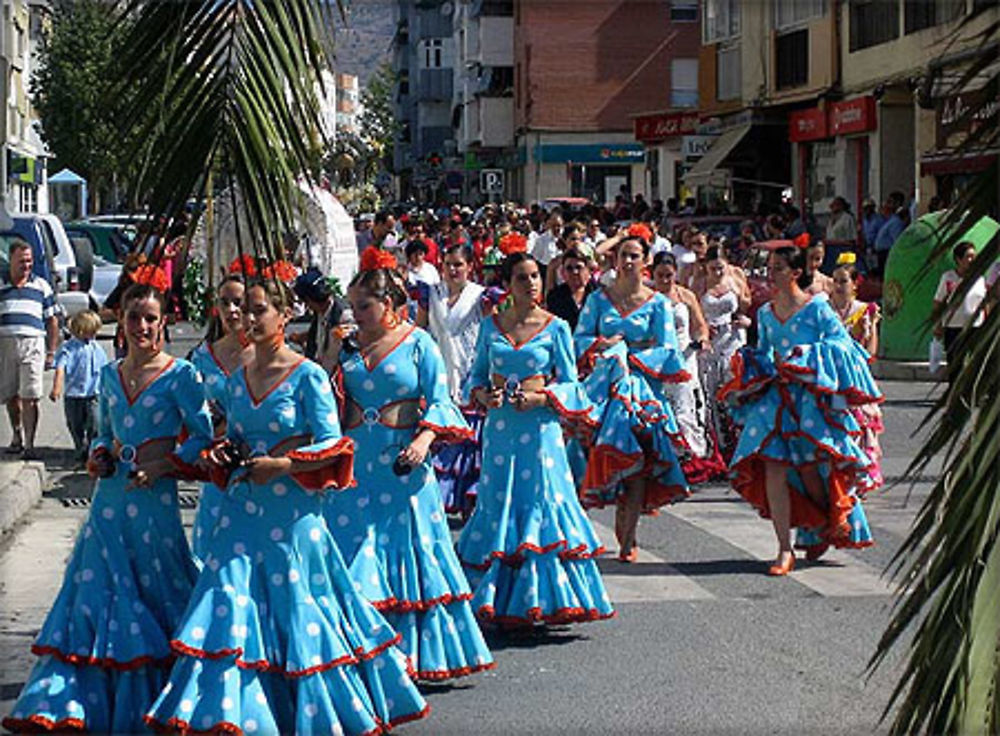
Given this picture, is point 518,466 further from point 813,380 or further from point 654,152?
point 654,152

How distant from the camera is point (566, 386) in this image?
9.21 m

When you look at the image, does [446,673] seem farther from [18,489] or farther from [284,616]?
[18,489]

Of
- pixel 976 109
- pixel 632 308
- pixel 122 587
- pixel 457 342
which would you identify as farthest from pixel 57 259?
pixel 976 109

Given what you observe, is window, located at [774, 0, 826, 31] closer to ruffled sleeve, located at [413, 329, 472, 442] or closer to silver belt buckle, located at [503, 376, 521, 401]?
silver belt buckle, located at [503, 376, 521, 401]

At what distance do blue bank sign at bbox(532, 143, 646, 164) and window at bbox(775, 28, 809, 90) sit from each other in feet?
94.3

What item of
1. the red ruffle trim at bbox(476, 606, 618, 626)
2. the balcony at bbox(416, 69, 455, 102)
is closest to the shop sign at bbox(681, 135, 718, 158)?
the red ruffle trim at bbox(476, 606, 618, 626)

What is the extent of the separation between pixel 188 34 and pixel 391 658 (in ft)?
8.32

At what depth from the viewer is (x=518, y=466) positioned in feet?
29.6

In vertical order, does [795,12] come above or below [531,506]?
above

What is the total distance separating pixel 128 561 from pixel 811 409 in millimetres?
4850

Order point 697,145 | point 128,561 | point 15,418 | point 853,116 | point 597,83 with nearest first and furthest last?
point 128,561, point 15,418, point 853,116, point 697,145, point 597,83

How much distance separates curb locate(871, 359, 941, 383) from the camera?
71.5 ft

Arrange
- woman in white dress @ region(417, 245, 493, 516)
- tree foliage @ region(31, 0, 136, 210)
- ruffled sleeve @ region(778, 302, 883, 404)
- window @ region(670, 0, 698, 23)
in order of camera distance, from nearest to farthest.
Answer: tree foliage @ region(31, 0, 136, 210), ruffled sleeve @ region(778, 302, 883, 404), woman in white dress @ region(417, 245, 493, 516), window @ region(670, 0, 698, 23)

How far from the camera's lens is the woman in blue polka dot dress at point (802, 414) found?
10.5 metres
